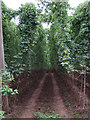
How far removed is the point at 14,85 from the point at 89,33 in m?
3.75

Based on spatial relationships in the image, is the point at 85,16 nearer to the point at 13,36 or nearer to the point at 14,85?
the point at 13,36

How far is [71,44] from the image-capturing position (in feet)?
16.4

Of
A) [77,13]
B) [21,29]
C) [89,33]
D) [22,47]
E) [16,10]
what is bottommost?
[22,47]

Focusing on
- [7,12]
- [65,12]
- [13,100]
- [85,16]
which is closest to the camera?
[65,12]

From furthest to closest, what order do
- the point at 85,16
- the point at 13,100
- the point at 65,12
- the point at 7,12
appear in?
the point at 7,12
the point at 13,100
the point at 85,16
the point at 65,12

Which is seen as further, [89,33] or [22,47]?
[22,47]

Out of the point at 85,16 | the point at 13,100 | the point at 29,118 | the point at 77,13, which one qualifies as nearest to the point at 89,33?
the point at 85,16

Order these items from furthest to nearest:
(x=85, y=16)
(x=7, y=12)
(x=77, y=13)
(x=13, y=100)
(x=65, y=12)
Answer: (x=7, y=12)
(x=13, y=100)
(x=77, y=13)
(x=85, y=16)
(x=65, y=12)

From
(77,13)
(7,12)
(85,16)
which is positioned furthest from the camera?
(7,12)

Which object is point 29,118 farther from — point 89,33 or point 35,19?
point 35,19

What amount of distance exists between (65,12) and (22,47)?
246 cm

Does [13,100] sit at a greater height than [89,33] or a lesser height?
lesser

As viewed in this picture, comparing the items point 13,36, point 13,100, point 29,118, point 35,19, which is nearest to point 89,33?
point 35,19

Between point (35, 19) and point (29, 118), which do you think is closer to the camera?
point (29, 118)
